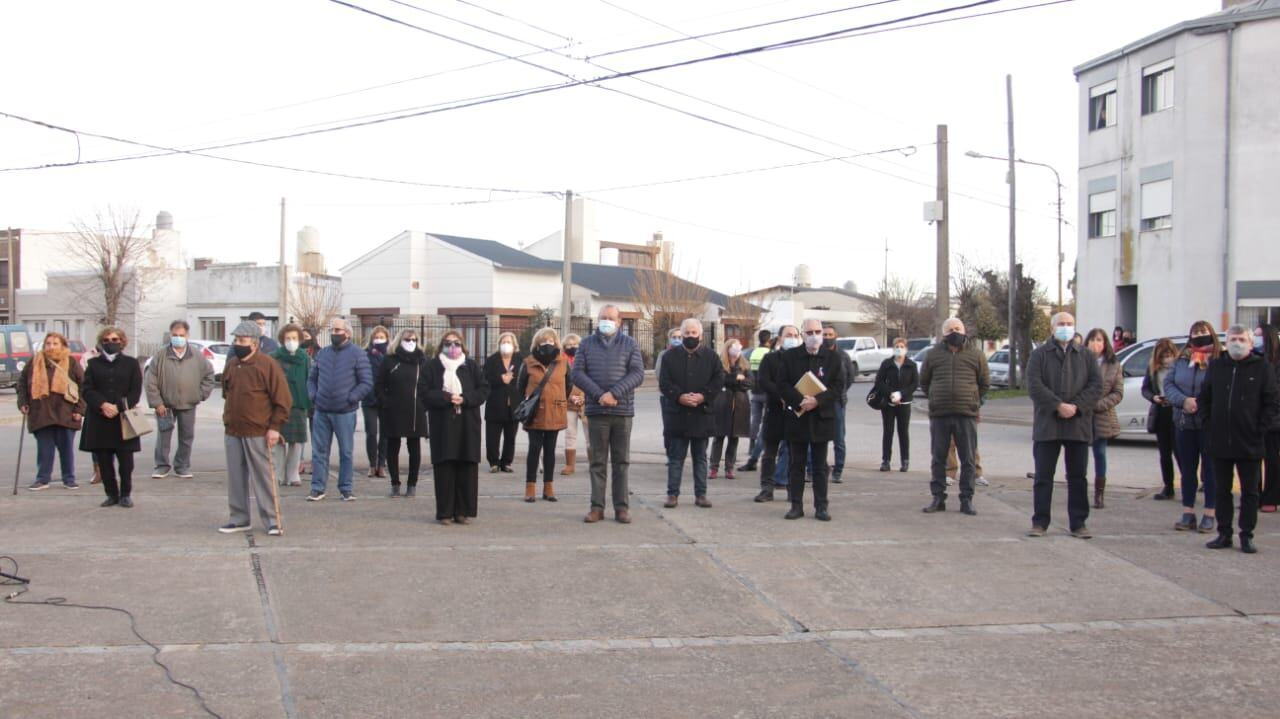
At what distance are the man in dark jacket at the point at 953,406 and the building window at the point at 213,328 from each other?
53.0 meters

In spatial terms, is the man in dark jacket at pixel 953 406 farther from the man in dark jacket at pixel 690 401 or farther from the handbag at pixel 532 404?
the handbag at pixel 532 404

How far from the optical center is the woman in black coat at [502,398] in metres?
12.3

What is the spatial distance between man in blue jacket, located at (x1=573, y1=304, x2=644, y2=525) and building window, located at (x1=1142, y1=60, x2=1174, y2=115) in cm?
2500

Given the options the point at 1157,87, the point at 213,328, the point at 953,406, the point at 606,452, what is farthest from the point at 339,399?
the point at 213,328

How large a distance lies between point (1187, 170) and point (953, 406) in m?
22.4

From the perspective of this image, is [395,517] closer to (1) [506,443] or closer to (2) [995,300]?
(1) [506,443]

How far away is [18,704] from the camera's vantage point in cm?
530

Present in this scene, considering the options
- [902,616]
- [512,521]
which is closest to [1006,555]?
[902,616]

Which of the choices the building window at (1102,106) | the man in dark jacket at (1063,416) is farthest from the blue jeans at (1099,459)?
the building window at (1102,106)

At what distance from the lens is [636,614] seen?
283 inches

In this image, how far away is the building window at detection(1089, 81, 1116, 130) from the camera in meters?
31.7

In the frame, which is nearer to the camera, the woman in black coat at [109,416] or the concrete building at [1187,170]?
the woman in black coat at [109,416]

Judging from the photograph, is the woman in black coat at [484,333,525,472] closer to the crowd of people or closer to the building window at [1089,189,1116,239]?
the crowd of people

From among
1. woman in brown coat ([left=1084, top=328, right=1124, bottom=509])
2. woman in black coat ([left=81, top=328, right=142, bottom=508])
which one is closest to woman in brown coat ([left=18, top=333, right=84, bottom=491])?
woman in black coat ([left=81, top=328, right=142, bottom=508])
